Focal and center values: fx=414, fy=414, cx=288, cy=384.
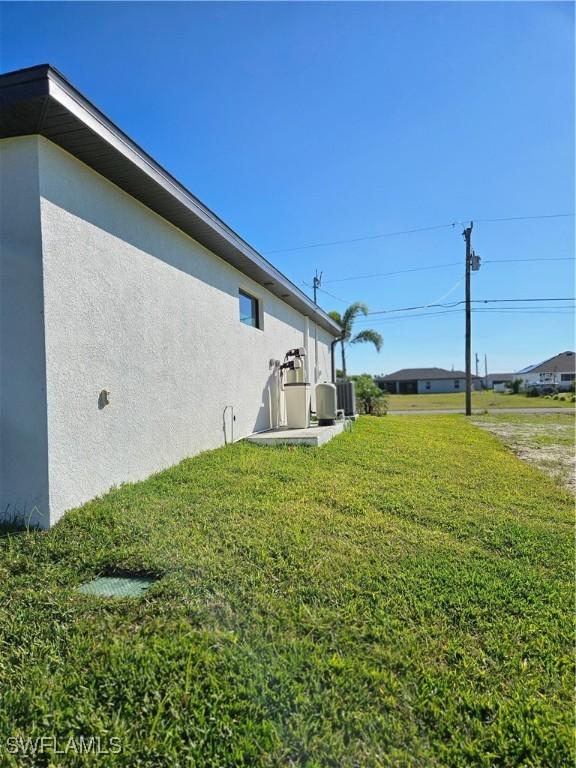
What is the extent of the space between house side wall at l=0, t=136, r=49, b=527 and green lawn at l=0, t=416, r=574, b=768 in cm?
45

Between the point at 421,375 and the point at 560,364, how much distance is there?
1647 cm

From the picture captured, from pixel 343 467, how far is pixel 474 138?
848 cm

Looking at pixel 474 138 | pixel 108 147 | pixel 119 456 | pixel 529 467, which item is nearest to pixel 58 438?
pixel 119 456

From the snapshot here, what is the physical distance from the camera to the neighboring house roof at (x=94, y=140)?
308cm

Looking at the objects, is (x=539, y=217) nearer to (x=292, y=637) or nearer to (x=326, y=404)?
(x=326, y=404)

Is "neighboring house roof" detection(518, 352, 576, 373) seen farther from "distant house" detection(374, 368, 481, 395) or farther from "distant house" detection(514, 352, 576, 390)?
"distant house" detection(374, 368, 481, 395)

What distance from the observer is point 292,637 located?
7.15 ft

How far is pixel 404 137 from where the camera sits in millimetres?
9820

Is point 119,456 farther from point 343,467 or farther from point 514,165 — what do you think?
point 514,165

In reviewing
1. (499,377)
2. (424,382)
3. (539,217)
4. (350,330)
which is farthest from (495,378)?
(350,330)

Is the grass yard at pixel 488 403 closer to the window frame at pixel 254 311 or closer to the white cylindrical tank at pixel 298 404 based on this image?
the white cylindrical tank at pixel 298 404

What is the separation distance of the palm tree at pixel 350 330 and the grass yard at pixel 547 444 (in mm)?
8956

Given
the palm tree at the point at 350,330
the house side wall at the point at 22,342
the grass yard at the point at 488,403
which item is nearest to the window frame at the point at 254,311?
the house side wall at the point at 22,342

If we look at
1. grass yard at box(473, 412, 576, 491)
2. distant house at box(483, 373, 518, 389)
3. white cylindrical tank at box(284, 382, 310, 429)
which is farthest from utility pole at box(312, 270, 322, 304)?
distant house at box(483, 373, 518, 389)
